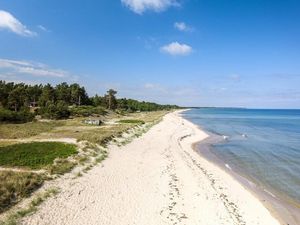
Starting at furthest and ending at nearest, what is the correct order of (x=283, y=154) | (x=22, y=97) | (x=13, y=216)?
(x=22, y=97)
(x=283, y=154)
(x=13, y=216)

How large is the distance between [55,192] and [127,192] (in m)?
3.97

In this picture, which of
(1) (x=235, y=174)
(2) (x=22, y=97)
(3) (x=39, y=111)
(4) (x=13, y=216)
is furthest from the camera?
(2) (x=22, y=97)

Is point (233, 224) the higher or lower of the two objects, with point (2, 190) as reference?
lower

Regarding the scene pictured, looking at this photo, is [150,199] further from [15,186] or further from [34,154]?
[34,154]

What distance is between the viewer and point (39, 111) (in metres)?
72.2

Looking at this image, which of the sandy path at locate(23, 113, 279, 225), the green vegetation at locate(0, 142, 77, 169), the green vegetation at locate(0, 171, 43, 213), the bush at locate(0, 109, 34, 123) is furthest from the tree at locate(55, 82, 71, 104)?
the green vegetation at locate(0, 171, 43, 213)

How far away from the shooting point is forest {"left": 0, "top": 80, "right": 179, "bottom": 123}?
6012 cm

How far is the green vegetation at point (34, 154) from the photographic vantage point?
20.8 m

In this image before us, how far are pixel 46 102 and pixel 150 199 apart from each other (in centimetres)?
7675

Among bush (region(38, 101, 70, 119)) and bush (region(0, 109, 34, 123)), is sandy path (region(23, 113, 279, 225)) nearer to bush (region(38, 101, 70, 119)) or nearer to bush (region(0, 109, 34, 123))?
bush (region(0, 109, 34, 123))

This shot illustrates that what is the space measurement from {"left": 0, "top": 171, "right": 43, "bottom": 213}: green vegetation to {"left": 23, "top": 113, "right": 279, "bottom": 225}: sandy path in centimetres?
134

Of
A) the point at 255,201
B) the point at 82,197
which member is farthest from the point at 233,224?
the point at 82,197

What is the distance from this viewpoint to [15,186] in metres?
14.8

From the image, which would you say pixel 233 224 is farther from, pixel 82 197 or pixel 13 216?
pixel 13 216
